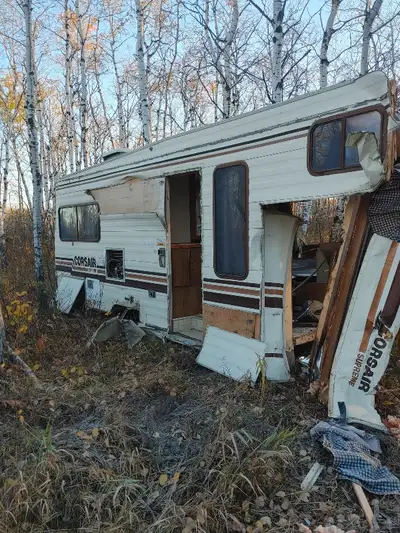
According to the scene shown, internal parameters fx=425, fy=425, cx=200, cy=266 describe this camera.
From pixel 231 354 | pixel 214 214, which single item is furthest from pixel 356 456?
pixel 214 214

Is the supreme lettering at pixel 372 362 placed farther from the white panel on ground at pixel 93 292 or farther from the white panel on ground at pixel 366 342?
the white panel on ground at pixel 93 292

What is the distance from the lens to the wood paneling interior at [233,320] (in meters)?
4.42

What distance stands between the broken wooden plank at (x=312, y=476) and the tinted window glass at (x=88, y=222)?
523 cm

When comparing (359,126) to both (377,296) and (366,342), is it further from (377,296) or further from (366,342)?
(366,342)

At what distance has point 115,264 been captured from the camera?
695 centimetres

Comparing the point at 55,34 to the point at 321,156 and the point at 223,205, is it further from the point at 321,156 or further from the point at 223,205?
the point at 321,156

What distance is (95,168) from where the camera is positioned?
7133 millimetres

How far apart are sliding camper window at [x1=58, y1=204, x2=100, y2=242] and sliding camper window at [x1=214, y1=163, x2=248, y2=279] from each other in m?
3.04

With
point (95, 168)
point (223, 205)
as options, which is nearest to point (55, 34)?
point (95, 168)

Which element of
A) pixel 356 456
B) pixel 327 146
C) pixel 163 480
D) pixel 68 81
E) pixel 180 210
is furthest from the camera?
pixel 68 81

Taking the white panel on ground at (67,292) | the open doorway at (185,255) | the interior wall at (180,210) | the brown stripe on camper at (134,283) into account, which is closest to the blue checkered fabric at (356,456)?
the open doorway at (185,255)

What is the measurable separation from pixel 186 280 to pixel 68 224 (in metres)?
3.40

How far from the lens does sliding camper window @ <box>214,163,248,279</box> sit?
450 centimetres

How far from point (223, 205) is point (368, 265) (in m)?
1.78
